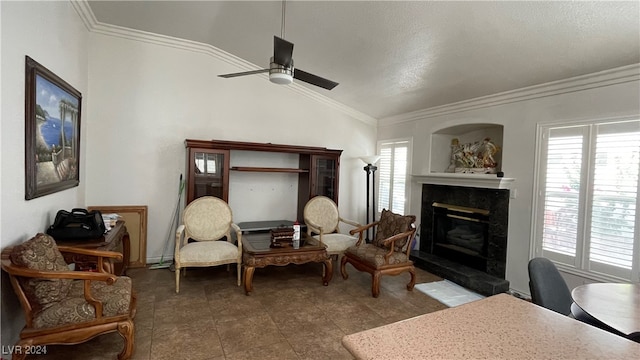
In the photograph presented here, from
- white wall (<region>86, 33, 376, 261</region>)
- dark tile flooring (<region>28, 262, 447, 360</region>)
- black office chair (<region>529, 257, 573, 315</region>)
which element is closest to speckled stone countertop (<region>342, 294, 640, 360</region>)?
black office chair (<region>529, 257, 573, 315</region>)

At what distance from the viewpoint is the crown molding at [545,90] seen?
2.71 meters

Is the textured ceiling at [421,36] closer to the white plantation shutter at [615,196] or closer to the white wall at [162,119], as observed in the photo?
the white wall at [162,119]

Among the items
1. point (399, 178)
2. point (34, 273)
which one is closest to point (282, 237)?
point (34, 273)

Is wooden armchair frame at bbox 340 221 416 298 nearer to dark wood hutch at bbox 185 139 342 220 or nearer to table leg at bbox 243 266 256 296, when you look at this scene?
table leg at bbox 243 266 256 296

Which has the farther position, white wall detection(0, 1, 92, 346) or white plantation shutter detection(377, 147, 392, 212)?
white plantation shutter detection(377, 147, 392, 212)

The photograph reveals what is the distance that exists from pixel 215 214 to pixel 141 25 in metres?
2.52

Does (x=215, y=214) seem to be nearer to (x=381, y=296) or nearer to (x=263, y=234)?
(x=263, y=234)

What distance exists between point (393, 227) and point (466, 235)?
1.27 metres

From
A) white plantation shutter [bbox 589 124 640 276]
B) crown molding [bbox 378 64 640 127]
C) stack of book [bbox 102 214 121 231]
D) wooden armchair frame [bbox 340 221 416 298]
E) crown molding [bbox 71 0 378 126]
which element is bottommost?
wooden armchair frame [bbox 340 221 416 298]

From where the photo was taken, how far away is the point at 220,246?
11.5ft

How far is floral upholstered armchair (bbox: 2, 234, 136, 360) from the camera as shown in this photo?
1.81m

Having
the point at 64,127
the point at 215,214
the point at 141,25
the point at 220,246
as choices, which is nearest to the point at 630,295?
the point at 220,246

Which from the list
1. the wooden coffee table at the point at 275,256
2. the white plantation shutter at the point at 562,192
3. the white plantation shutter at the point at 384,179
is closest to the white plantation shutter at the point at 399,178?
the white plantation shutter at the point at 384,179

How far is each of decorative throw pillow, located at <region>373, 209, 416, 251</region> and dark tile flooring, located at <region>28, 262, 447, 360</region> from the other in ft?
1.72
